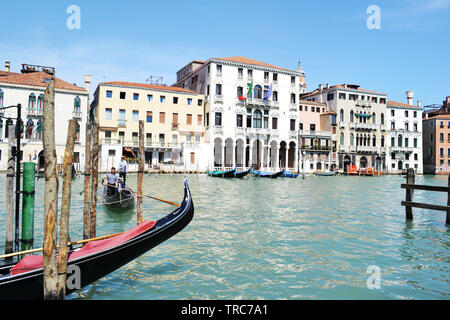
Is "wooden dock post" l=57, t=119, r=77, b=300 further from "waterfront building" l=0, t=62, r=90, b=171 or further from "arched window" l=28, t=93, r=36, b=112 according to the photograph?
"arched window" l=28, t=93, r=36, b=112

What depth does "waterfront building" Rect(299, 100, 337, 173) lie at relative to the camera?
38.1m

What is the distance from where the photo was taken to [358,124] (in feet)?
133

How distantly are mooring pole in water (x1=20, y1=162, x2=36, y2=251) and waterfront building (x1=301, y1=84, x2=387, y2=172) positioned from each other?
122 feet

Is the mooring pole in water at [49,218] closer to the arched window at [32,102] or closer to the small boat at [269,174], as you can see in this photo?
the arched window at [32,102]

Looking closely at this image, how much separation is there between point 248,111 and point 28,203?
30.6 meters

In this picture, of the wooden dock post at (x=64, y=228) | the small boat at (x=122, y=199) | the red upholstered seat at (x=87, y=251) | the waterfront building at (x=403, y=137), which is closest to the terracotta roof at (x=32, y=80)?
the small boat at (x=122, y=199)

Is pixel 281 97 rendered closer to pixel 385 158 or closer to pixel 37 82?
pixel 385 158

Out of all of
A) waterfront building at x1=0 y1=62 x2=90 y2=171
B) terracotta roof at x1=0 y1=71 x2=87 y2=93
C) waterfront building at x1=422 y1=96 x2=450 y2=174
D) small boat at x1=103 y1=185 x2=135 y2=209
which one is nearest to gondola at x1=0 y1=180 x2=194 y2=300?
small boat at x1=103 y1=185 x2=135 y2=209

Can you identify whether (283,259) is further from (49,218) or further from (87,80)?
(87,80)

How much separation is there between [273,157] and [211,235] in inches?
1195

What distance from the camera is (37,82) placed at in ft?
88.7

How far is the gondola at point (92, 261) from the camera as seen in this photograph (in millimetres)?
3215
